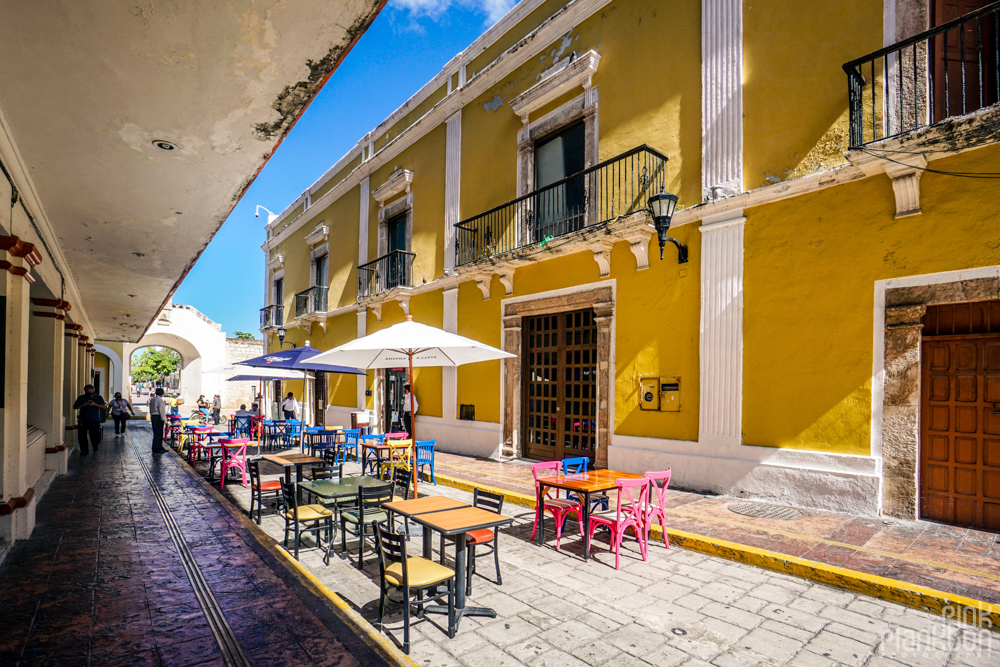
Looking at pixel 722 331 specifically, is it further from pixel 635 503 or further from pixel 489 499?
pixel 489 499

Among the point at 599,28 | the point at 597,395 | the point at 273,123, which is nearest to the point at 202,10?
the point at 273,123

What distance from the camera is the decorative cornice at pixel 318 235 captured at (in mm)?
19562

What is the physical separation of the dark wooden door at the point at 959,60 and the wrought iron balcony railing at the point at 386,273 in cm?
1090

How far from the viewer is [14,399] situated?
17.5ft

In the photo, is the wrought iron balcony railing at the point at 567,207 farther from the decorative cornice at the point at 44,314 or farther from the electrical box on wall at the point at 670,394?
the decorative cornice at the point at 44,314

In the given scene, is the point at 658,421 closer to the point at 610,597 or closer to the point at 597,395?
the point at 597,395

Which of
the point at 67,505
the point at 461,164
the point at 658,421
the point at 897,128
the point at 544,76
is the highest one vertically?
the point at 544,76

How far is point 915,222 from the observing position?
19.6 feet

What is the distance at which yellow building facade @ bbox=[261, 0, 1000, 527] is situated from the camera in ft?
19.4

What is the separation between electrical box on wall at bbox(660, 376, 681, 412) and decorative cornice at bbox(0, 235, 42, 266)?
26.4 feet

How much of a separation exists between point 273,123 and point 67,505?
6.47 m

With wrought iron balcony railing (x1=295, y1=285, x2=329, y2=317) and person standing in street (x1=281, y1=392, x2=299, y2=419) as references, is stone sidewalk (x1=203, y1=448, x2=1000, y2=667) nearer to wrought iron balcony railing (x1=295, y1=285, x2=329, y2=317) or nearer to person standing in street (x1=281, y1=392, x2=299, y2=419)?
person standing in street (x1=281, y1=392, x2=299, y2=419)

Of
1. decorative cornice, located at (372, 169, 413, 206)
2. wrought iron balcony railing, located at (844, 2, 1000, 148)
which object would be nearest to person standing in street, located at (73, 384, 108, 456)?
decorative cornice, located at (372, 169, 413, 206)

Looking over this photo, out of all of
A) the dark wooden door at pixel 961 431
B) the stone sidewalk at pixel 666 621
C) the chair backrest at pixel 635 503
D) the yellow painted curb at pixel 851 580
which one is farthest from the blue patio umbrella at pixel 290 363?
the dark wooden door at pixel 961 431
